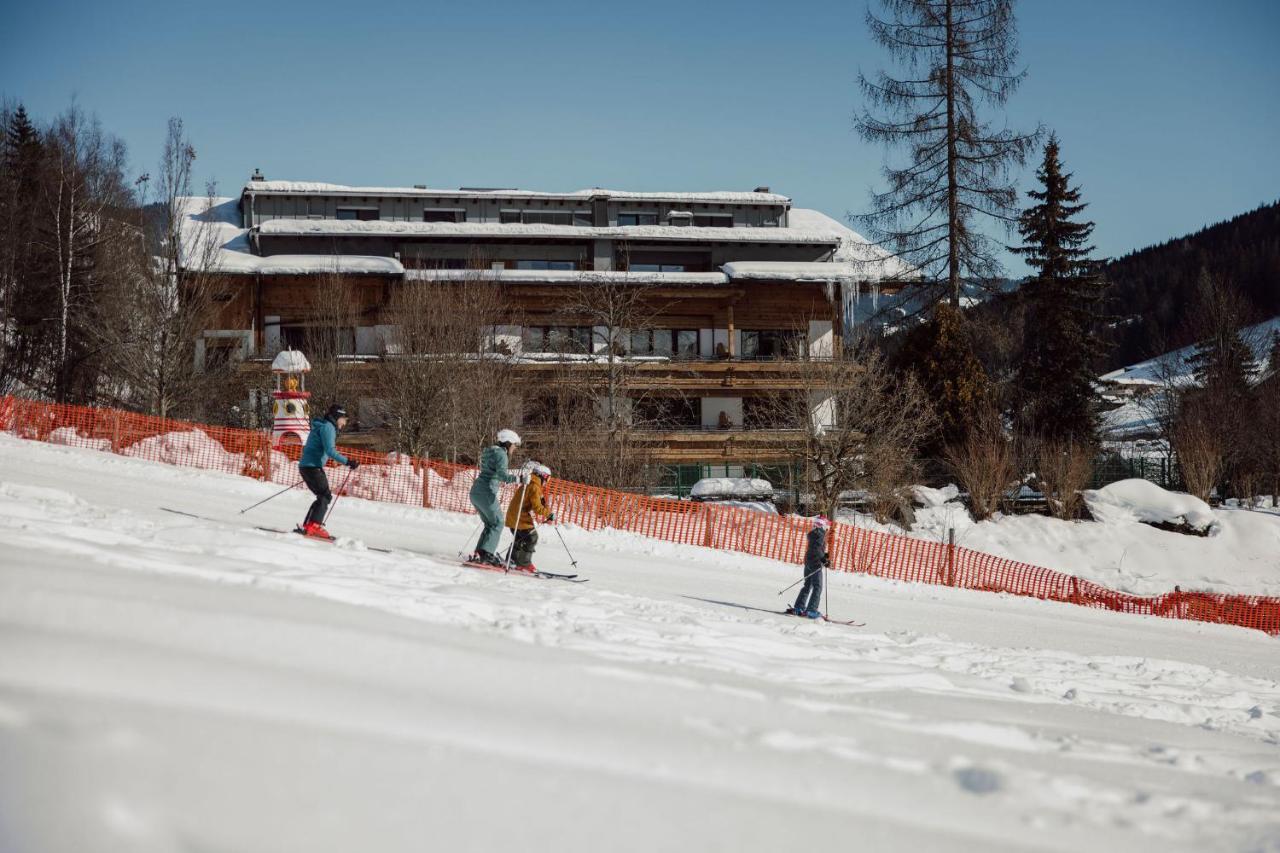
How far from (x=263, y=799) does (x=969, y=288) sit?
35.2m

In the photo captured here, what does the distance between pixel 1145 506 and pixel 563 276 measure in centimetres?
2308

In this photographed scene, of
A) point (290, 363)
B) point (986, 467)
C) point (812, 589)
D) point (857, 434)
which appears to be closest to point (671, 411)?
point (857, 434)

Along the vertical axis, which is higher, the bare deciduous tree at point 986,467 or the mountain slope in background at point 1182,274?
the mountain slope in background at point 1182,274

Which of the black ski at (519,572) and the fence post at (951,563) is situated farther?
the fence post at (951,563)

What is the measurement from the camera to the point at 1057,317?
36.7 m

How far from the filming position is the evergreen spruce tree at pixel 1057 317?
115 ft

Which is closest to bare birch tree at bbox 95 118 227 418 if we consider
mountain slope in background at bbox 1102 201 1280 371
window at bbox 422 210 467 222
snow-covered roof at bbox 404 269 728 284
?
snow-covered roof at bbox 404 269 728 284

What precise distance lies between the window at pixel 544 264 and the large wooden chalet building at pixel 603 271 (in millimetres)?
53

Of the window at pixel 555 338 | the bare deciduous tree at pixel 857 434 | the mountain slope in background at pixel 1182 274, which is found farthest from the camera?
the mountain slope in background at pixel 1182 274

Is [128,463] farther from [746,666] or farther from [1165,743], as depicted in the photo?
[1165,743]

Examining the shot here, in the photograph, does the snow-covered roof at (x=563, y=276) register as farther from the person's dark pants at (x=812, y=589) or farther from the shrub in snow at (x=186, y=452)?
the person's dark pants at (x=812, y=589)

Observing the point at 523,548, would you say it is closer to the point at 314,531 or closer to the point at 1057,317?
the point at 314,531

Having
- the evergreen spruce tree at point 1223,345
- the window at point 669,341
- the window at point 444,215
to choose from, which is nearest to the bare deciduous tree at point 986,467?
the window at point 669,341

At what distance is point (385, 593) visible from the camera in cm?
671
